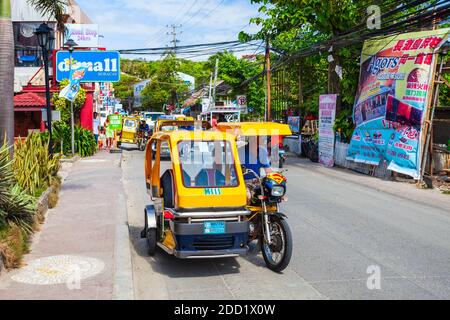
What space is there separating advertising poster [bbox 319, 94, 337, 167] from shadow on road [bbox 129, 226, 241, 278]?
48.8 feet

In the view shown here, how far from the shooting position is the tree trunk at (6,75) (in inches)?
371

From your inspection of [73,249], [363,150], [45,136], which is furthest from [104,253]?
[45,136]

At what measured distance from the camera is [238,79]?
2185 inches

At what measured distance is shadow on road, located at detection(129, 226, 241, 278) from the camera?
6.89 m

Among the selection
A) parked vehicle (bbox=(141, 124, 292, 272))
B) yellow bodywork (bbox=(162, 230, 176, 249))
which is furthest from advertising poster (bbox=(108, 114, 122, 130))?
yellow bodywork (bbox=(162, 230, 176, 249))

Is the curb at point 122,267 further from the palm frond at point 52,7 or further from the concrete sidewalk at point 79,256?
the palm frond at point 52,7

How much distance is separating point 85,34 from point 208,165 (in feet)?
110

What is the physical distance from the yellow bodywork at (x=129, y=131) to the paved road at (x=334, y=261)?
19.8 metres

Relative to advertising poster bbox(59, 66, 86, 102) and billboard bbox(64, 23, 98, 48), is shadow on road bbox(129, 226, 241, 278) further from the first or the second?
billboard bbox(64, 23, 98, 48)

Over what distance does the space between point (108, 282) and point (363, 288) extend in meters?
3.04

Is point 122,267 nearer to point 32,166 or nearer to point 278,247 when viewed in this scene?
point 278,247

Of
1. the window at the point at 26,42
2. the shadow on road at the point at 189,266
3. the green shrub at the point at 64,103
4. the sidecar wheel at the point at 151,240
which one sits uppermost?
the window at the point at 26,42

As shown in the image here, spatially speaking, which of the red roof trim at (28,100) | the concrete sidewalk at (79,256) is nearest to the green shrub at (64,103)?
the red roof trim at (28,100)

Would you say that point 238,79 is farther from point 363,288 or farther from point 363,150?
point 363,288
